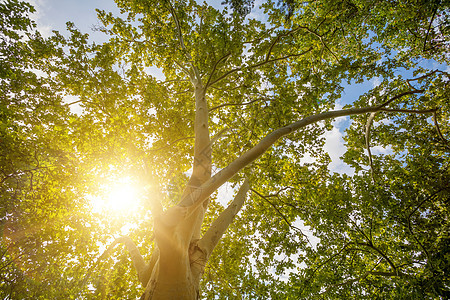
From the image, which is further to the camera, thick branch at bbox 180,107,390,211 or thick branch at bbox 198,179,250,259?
thick branch at bbox 198,179,250,259

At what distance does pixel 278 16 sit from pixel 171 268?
27.5ft

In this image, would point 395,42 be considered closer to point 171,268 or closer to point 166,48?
point 166,48

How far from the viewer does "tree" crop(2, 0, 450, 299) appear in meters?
5.11

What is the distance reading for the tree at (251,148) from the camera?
511 cm

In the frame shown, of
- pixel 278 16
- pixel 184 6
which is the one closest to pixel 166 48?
pixel 184 6

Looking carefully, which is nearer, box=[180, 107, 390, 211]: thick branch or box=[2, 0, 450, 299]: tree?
box=[180, 107, 390, 211]: thick branch

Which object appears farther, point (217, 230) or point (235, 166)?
point (217, 230)

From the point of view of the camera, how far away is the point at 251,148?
16.9 ft

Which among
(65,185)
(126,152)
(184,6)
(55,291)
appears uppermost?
(184,6)

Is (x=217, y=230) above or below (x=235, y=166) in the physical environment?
below

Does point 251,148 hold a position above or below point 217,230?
above

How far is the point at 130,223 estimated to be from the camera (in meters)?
6.71

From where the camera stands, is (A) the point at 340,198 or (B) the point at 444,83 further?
(A) the point at 340,198

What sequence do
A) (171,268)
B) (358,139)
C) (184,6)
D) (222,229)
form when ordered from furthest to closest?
1. (184,6)
2. (358,139)
3. (222,229)
4. (171,268)
